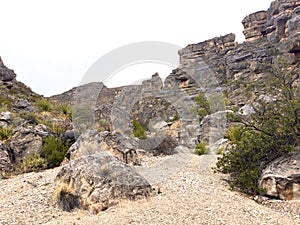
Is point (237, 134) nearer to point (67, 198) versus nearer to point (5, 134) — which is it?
point (67, 198)

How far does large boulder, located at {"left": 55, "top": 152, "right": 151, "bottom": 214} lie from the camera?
472 cm

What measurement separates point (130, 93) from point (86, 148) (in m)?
18.0

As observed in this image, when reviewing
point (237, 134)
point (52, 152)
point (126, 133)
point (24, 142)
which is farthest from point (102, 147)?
point (237, 134)

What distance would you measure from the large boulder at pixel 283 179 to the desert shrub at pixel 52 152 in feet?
18.2

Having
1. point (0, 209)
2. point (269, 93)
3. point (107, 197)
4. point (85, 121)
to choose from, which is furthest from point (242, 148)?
point (85, 121)

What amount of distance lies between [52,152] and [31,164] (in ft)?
2.14

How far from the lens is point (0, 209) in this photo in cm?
505

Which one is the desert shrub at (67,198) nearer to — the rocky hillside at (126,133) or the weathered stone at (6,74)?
the rocky hillside at (126,133)

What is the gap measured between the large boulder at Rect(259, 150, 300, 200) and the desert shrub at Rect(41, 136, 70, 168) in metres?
5.54

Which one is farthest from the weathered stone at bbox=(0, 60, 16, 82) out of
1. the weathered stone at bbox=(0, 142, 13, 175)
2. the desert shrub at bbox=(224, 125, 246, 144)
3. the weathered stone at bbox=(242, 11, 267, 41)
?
the weathered stone at bbox=(242, 11, 267, 41)

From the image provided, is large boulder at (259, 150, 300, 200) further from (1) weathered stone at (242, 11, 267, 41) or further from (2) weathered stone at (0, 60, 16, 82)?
(1) weathered stone at (242, 11, 267, 41)

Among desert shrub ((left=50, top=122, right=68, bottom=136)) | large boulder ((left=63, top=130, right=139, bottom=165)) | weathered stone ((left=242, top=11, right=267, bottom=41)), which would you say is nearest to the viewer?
large boulder ((left=63, top=130, right=139, bottom=165))

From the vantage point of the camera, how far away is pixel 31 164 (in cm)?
795

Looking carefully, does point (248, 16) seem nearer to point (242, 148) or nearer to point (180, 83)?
point (180, 83)
